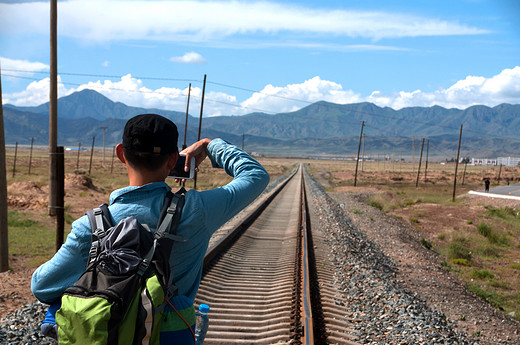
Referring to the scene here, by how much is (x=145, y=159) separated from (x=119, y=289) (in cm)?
53

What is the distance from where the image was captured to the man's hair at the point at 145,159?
2.02 meters

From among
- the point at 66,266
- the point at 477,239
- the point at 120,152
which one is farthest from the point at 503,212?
the point at 66,266

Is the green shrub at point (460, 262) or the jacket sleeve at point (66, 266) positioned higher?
the jacket sleeve at point (66, 266)

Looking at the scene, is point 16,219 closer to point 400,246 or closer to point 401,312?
point 400,246

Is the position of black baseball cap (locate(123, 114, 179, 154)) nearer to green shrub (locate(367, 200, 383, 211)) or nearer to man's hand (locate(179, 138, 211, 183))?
man's hand (locate(179, 138, 211, 183))

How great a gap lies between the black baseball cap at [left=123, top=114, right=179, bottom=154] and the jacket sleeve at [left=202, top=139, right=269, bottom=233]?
0.28 m

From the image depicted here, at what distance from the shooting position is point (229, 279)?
28.3 ft

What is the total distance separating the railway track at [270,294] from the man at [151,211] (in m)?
3.47

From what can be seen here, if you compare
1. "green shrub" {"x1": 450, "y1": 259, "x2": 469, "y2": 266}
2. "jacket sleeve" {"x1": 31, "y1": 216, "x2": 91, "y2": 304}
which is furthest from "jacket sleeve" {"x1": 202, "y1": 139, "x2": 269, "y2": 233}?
"green shrub" {"x1": 450, "y1": 259, "x2": 469, "y2": 266}

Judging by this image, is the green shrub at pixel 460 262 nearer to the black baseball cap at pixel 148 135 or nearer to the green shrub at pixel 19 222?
the green shrub at pixel 19 222

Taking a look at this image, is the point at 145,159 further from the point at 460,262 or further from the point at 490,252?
the point at 490,252

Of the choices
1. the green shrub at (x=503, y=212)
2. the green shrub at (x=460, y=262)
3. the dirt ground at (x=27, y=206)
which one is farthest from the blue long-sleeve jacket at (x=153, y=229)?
the green shrub at (x=503, y=212)

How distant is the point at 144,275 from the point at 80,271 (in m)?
0.31

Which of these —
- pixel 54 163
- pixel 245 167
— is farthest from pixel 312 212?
pixel 245 167
